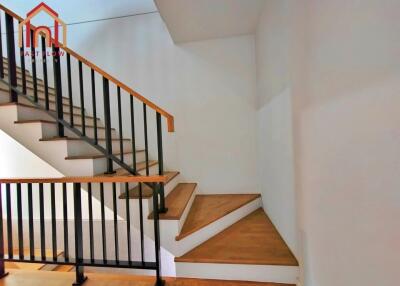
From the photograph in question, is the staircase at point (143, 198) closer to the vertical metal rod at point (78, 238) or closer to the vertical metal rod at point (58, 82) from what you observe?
the vertical metal rod at point (58, 82)

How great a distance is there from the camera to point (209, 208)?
264cm

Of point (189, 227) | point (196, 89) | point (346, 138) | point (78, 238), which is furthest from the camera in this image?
point (196, 89)

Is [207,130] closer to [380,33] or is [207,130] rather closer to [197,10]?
[197,10]

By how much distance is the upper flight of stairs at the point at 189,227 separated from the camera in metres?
1.82

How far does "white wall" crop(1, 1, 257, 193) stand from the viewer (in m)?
A: 3.21

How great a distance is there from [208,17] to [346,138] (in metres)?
2.25

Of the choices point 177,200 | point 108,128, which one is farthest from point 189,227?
point 108,128

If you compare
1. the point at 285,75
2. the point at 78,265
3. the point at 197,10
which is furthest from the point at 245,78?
the point at 78,265

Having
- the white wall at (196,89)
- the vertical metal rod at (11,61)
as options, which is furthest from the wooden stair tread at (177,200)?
the vertical metal rod at (11,61)

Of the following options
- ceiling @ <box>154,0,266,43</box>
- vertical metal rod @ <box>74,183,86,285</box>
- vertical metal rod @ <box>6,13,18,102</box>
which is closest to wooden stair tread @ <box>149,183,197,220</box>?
vertical metal rod @ <box>74,183,86,285</box>

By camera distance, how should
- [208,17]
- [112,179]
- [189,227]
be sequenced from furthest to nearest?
[208,17] → [189,227] → [112,179]

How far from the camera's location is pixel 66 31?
11.7 feet

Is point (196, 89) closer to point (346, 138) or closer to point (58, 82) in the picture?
point (58, 82)

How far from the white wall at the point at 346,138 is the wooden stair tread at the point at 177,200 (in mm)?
1060
